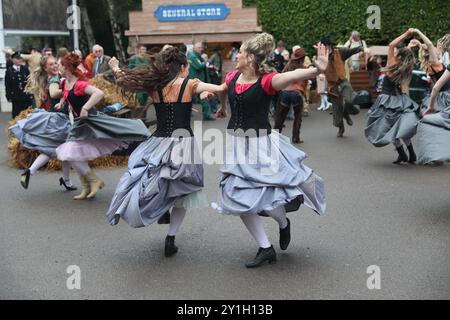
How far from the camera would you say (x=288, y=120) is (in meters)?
17.3

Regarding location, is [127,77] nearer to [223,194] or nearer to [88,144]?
[223,194]

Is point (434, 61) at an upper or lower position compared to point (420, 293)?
upper

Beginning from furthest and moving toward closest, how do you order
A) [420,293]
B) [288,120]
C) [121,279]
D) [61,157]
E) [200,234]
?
[288,120], [61,157], [200,234], [121,279], [420,293]

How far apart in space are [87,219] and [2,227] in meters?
0.86

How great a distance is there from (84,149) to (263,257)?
11.1 feet

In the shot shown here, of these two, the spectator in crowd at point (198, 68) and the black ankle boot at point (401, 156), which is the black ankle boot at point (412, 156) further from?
the spectator in crowd at point (198, 68)

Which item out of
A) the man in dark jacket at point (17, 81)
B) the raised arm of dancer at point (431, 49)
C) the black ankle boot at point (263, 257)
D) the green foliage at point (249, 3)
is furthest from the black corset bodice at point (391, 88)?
the green foliage at point (249, 3)

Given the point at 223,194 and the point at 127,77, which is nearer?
the point at 223,194

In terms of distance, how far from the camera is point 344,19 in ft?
70.3

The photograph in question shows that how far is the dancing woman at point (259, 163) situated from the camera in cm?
545

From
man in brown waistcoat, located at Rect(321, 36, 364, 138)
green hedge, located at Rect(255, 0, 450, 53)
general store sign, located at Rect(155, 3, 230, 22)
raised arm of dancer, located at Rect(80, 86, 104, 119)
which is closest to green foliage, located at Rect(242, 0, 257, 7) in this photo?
green hedge, located at Rect(255, 0, 450, 53)

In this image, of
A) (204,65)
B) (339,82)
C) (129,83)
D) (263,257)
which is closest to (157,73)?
(129,83)

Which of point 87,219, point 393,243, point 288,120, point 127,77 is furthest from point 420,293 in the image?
point 288,120

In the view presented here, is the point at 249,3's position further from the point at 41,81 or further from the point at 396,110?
the point at 41,81
